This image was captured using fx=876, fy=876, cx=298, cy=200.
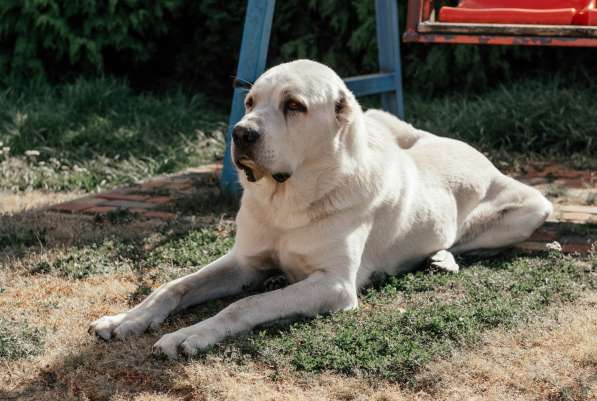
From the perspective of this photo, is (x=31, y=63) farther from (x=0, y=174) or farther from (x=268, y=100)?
(x=268, y=100)

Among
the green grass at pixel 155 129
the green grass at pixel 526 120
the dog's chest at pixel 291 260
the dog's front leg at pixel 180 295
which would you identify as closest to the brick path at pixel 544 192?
the green grass at pixel 155 129

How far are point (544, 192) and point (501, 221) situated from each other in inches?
42.8

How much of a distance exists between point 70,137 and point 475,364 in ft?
14.7

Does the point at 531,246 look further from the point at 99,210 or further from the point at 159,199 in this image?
the point at 99,210

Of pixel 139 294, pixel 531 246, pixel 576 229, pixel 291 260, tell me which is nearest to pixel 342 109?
pixel 291 260

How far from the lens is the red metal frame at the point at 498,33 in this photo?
4.20 m

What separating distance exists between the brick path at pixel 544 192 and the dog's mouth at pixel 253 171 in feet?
5.13

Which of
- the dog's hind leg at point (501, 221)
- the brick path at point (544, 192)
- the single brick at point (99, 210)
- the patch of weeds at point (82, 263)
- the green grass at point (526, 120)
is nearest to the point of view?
the patch of weeds at point (82, 263)

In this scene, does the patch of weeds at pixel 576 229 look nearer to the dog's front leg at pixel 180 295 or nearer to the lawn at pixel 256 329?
the lawn at pixel 256 329

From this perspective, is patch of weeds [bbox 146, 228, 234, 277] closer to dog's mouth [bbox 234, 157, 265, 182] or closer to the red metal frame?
dog's mouth [bbox 234, 157, 265, 182]

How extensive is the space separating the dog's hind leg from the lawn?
11cm

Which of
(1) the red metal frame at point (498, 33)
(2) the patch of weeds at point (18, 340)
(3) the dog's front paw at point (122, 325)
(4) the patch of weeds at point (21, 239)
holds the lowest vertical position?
(4) the patch of weeds at point (21, 239)

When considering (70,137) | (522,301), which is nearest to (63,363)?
(522,301)

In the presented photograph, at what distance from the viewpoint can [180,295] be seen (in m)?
3.51
